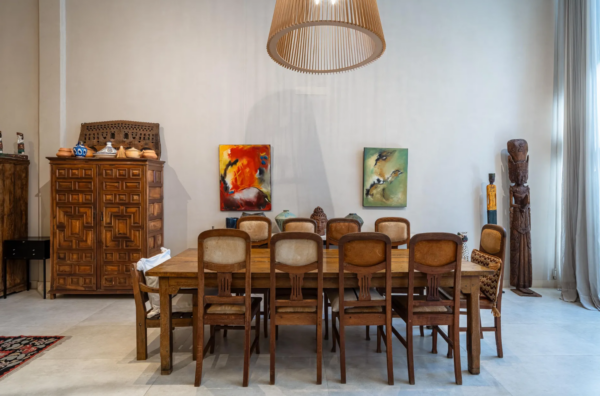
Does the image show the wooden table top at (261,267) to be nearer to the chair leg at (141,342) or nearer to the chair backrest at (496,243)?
the chair backrest at (496,243)

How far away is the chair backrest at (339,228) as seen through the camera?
13.2 feet

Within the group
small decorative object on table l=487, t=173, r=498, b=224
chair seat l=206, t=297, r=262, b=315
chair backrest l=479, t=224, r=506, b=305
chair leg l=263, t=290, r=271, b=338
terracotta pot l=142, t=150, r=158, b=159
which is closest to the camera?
chair seat l=206, t=297, r=262, b=315

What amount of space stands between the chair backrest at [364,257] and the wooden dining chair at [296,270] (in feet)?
0.56

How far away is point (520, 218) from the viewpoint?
16.0 ft

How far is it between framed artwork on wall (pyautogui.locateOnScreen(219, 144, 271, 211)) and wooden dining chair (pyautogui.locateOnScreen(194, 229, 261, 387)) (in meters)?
2.63

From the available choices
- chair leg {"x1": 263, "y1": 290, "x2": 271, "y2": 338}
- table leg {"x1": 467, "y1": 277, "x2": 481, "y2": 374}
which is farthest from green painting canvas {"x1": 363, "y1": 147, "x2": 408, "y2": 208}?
table leg {"x1": 467, "y1": 277, "x2": 481, "y2": 374}

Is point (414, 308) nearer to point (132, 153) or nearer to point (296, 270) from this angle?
point (296, 270)

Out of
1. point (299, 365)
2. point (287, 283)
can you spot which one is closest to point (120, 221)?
point (287, 283)

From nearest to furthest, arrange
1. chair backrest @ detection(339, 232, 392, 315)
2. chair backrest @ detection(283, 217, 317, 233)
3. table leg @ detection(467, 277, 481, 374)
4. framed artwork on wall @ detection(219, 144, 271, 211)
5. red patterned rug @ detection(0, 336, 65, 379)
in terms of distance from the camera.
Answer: chair backrest @ detection(339, 232, 392, 315) < table leg @ detection(467, 277, 481, 374) < red patterned rug @ detection(0, 336, 65, 379) < chair backrest @ detection(283, 217, 317, 233) < framed artwork on wall @ detection(219, 144, 271, 211)

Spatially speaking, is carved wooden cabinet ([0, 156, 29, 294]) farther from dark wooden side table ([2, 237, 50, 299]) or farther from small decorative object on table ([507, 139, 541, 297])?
small decorative object on table ([507, 139, 541, 297])

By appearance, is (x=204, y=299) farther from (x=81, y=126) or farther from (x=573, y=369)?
(x=81, y=126)

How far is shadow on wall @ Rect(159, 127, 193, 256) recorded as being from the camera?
17.1 ft

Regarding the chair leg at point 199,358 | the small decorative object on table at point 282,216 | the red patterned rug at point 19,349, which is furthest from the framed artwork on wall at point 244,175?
the chair leg at point 199,358

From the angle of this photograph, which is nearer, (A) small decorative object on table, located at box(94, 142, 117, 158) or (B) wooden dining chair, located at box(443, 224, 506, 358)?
(B) wooden dining chair, located at box(443, 224, 506, 358)
